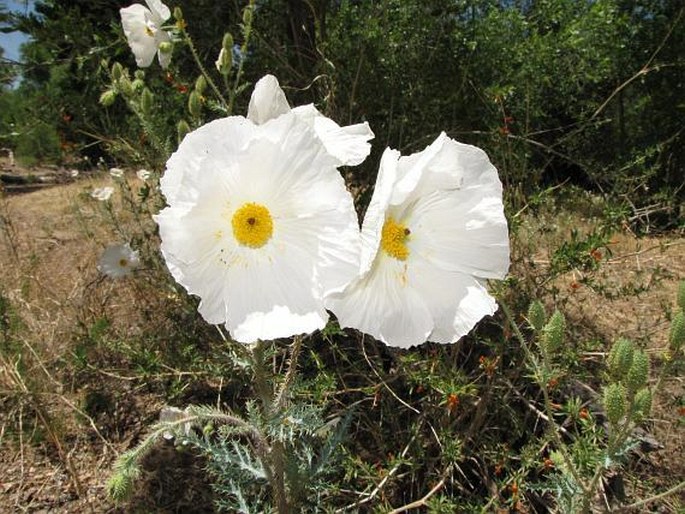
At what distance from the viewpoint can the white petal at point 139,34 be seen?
1.77 metres

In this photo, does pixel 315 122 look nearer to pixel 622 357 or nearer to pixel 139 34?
pixel 622 357

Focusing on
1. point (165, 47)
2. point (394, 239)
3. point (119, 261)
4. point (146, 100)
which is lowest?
point (119, 261)

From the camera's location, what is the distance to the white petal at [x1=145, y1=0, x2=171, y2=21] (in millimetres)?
1725

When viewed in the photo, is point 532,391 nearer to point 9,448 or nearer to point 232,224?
point 232,224

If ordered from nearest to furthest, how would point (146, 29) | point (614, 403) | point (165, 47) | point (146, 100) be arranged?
point (614, 403) < point (146, 100) < point (165, 47) < point (146, 29)

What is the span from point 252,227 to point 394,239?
0.92ft

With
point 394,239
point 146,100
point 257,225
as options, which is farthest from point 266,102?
→ point 146,100

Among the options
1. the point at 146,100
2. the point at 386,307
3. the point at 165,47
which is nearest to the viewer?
the point at 386,307

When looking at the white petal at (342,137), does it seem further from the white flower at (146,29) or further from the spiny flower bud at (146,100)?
the white flower at (146,29)

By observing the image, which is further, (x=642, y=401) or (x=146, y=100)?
(x=146, y=100)

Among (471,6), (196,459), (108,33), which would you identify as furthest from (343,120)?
(196,459)

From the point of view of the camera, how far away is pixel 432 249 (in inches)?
44.5

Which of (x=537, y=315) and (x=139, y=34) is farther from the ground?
(x=139, y=34)

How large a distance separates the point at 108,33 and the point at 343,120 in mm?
1403
